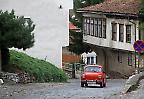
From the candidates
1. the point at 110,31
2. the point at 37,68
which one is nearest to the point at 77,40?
the point at 110,31

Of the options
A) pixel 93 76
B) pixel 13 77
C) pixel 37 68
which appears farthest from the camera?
pixel 37 68

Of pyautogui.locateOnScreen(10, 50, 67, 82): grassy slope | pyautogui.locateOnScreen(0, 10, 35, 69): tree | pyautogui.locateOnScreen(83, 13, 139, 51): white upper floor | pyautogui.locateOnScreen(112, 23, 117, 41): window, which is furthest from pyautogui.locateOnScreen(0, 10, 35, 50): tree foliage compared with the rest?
pyautogui.locateOnScreen(112, 23, 117, 41): window

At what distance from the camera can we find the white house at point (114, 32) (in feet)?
167

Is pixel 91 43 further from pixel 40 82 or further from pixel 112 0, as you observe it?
pixel 40 82

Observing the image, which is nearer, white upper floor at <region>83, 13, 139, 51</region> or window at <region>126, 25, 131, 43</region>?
white upper floor at <region>83, 13, 139, 51</region>

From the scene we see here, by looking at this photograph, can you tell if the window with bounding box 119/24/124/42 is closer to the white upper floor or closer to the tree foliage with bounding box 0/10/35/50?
the white upper floor

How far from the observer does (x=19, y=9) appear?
47.3 metres

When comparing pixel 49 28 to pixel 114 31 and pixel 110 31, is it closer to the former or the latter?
pixel 110 31

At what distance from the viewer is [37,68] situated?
36.5 metres

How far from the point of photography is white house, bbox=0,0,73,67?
49.4m

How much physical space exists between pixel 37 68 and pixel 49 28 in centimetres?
1474

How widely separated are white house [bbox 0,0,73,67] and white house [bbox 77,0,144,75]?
5439 millimetres

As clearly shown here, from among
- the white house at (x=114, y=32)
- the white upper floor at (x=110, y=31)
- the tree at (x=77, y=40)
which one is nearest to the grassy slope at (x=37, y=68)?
the white house at (x=114, y=32)

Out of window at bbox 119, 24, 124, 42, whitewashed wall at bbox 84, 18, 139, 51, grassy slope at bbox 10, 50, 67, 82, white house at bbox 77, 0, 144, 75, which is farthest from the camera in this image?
window at bbox 119, 24, 124, 42
